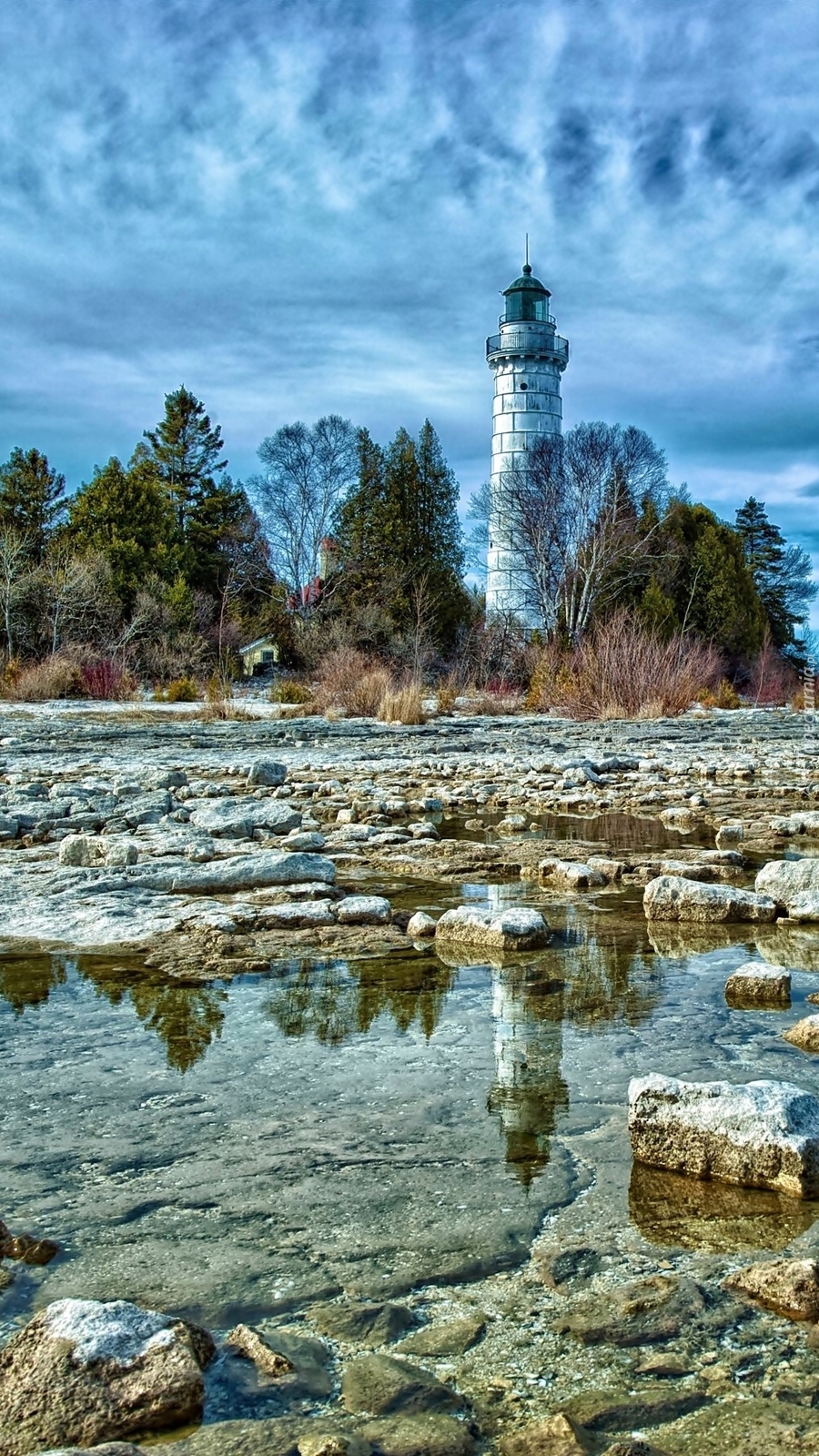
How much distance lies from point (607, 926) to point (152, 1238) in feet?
7.10

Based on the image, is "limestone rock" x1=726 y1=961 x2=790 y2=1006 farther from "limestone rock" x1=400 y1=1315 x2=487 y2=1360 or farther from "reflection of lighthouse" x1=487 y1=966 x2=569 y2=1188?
"limestone rock" x1=400 y1=1315 x2=487 y2=1360

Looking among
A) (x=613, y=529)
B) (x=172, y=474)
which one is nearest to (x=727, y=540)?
(x=613, y=529)

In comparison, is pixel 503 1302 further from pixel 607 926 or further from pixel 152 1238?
pixel 607 926

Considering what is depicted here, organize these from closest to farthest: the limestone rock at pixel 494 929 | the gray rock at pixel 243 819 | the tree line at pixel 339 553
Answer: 1. the limestone rock at pixel 494 929
2. the gray rock at pixel 243 819
3. the tree line at pixel 339 553

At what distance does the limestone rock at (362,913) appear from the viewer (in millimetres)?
3420

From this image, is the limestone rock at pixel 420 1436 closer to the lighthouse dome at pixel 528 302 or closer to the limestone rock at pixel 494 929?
the limestone rock at pixel 494 929

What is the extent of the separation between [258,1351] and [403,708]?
1418cm

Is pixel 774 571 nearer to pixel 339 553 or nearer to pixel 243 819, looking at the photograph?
pixel 339 553

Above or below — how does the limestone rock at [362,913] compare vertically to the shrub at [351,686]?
below

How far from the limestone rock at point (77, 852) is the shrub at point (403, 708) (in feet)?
35.4

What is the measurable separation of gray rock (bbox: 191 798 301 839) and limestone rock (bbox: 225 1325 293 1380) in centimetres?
395

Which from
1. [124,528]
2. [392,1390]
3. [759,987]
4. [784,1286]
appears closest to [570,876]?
[759,987]

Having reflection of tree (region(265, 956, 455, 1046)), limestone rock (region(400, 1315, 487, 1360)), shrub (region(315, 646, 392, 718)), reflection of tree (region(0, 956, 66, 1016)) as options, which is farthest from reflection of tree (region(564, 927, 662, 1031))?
shrub (region(315, 646, 392, 718))

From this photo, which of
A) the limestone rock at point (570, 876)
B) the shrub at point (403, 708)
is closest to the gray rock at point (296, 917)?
the limestone rock at point (570, 876)
